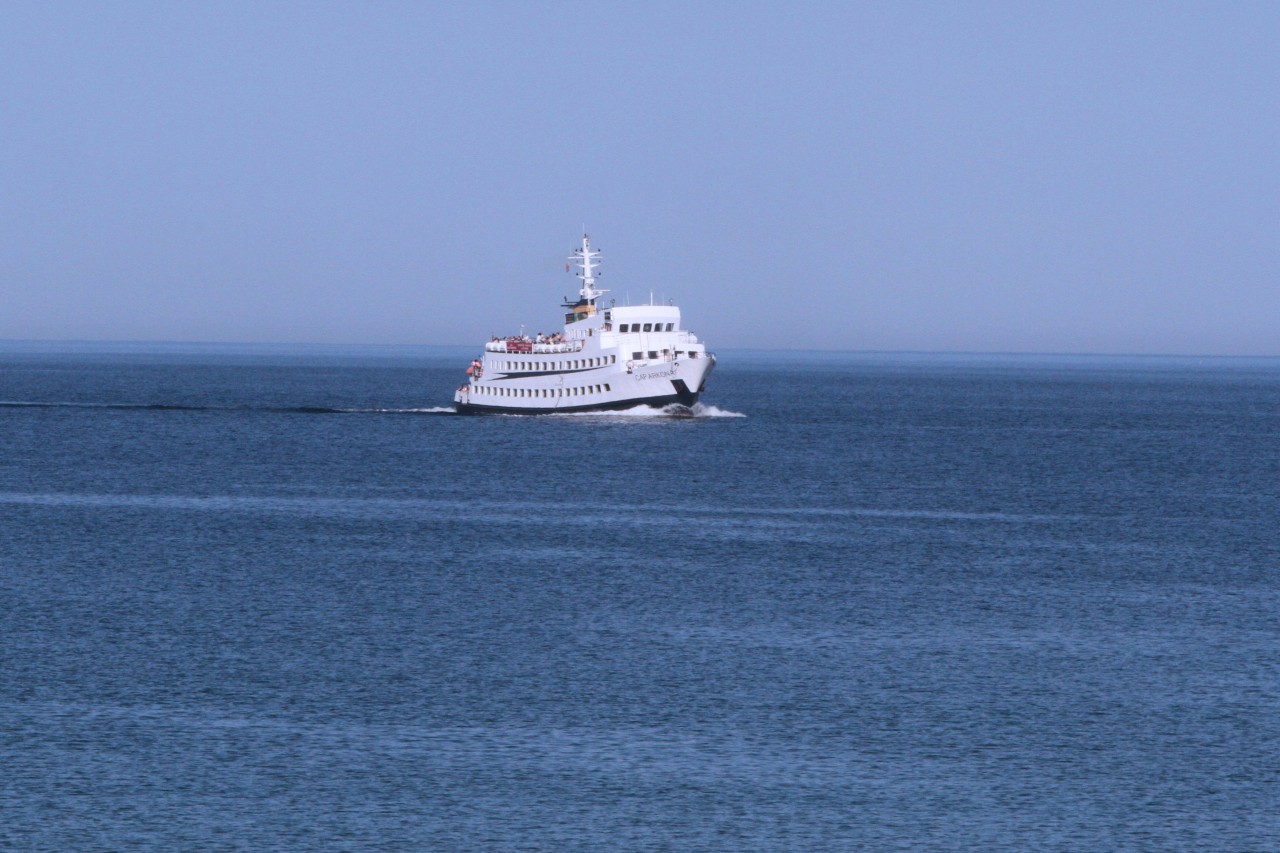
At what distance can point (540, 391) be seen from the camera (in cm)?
13588

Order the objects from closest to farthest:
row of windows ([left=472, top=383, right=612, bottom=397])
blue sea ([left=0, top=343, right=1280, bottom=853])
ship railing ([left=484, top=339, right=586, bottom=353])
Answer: blue sea ([left=0, top=343, right=1280, bottom=853]) < ship railing ([left=484, top=339, right=586, bottom=353]) < row of windows ([left=472, top=383, right=612, bottom=397])

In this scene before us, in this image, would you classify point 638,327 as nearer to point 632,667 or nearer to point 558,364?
point 558,364

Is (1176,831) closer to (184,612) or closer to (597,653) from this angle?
(597,653)

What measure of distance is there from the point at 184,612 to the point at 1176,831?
31.3 m

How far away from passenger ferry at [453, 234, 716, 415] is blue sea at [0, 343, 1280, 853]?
36.1 meters

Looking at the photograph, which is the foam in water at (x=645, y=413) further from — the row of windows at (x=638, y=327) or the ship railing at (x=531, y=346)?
the row of windows at (x=638, y=327)

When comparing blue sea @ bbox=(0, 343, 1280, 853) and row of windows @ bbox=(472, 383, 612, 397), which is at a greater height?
row of windows @ bbox=(472, 383, 612, 397)

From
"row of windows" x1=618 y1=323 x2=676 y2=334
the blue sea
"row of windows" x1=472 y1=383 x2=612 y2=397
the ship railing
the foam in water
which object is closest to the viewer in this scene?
the blue sea

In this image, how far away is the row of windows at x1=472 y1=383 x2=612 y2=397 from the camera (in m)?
131

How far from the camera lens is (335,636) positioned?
4625 centimetres

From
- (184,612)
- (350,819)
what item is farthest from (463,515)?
(350,819)

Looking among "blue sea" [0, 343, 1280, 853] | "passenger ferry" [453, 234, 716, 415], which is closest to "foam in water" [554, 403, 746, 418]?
"passenger ferry" [453, 234, 716, 415]

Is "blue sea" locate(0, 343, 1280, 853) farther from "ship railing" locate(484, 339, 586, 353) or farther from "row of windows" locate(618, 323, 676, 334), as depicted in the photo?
"ship railing" locate(484, 339, 586, 353)

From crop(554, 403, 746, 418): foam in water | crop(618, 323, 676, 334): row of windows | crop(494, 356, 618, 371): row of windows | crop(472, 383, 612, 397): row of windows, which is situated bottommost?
crop(554, 403, 746, 418): foam in water
